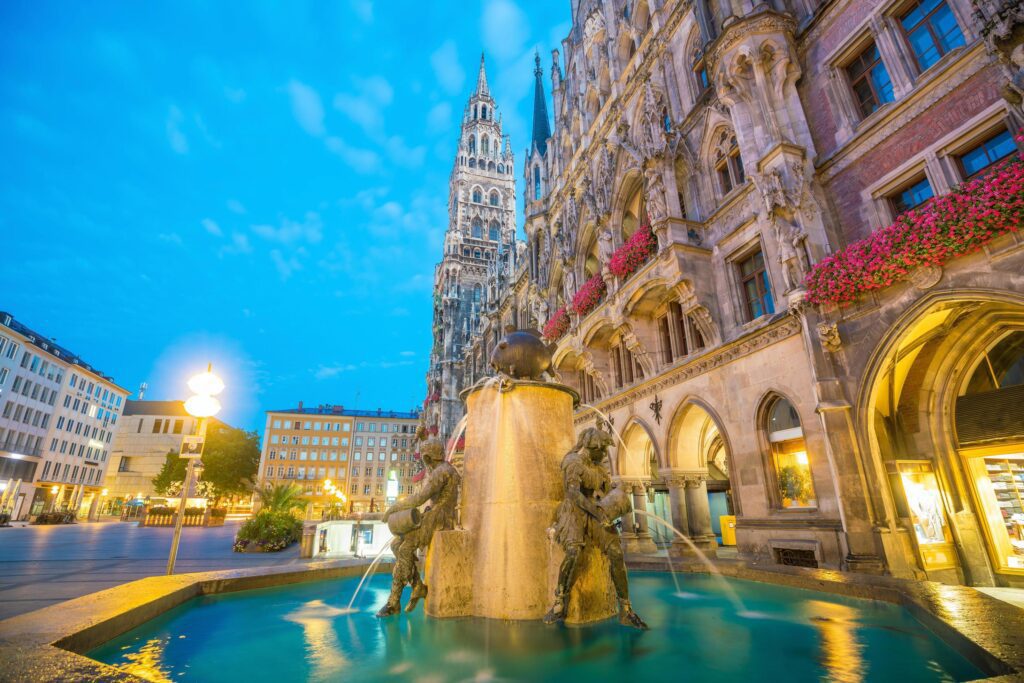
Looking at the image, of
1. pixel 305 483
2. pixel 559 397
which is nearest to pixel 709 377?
pixel 559 397

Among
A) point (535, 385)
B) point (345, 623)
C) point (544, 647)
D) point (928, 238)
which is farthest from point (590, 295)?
point (544, 647)

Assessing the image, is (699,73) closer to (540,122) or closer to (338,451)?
(540,122)

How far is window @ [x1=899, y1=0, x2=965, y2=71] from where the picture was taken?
34.5ft

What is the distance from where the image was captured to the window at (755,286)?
14.2m

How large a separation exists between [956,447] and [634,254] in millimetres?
10600

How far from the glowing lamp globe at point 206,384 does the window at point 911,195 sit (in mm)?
15366

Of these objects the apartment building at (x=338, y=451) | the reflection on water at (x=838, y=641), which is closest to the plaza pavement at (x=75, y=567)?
the reflection on water at (x=838, y=641)

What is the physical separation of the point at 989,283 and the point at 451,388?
44832 mm

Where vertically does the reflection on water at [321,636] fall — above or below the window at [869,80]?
below

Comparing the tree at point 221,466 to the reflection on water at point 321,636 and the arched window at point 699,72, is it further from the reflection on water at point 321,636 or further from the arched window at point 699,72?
the arched window at point 699,72

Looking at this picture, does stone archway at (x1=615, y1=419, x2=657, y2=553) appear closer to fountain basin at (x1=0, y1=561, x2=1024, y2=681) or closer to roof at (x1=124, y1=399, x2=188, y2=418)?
fountain basin at (x1=0, y1=561, x2=1024, y2=681)

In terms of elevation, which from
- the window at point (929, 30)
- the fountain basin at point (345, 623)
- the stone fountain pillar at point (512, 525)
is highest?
the window at point (929, 30)

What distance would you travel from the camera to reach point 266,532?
1734 centimetres

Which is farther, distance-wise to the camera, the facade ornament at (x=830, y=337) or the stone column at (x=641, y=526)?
the stone column at (x=641, y=526)
